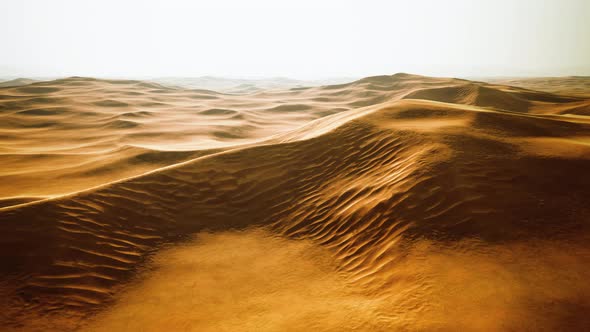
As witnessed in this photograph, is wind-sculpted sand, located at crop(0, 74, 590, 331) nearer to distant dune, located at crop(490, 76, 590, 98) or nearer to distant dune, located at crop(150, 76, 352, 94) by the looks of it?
distant dune, located at crop(490, 76, 590, 98)

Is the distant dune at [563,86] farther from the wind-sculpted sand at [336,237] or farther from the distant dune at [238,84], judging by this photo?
the distant dune at [238,84]

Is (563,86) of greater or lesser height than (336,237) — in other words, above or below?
above

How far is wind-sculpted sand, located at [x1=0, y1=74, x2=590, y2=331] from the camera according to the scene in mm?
3586

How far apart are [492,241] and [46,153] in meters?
14.9

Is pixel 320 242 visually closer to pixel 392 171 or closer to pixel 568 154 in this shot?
pixel 392 171

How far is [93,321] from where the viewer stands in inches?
156

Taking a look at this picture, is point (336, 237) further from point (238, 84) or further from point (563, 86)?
point (238, 84)

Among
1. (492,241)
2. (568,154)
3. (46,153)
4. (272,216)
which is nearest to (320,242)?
(272,216)

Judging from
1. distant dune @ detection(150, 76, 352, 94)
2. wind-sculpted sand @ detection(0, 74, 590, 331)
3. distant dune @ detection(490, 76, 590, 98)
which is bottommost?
wind-sculpted sand @ detection(0, 74, 590, 331)

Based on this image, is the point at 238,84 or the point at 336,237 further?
the point at 238,84

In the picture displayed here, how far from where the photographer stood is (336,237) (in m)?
5.38

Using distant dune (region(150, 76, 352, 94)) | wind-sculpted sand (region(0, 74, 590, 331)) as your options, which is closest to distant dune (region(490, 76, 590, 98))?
wind-sculpted sand (region(0, 74, 590, 331))

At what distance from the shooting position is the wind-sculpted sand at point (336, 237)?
3.59 m

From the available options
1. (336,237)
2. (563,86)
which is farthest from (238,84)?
(336,237)
